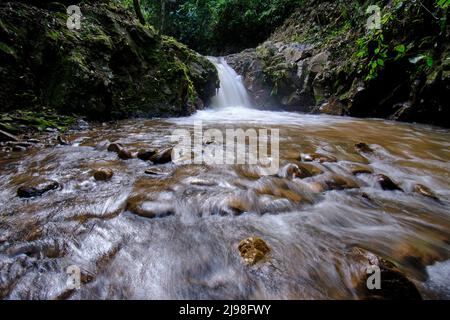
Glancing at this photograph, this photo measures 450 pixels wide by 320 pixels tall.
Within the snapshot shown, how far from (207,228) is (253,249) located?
436 mm

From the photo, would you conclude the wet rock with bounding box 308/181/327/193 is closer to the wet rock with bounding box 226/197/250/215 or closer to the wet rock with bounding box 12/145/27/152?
the wet rock with bounding box 226/197/250/215

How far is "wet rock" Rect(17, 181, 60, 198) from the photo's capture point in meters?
2.27

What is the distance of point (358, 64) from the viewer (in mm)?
7887

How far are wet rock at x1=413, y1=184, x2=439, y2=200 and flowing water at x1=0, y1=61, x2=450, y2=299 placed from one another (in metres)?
0.06

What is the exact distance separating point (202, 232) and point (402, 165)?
9.78 ft

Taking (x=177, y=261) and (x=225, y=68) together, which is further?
(x=225, y=68)

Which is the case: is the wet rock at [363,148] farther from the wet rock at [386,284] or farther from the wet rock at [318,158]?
the wet rock at [386,284]

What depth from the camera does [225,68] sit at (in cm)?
1292

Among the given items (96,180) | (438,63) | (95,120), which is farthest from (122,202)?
(438,63)

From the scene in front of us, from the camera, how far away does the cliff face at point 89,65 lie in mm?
4852

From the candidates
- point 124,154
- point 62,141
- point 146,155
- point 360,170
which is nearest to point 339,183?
point 360,170

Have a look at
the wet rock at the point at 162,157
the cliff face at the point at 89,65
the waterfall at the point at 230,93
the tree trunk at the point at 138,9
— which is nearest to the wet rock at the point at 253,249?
the wet rock at the point at 162,157

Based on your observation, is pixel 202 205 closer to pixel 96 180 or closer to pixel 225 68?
pixel 96 180

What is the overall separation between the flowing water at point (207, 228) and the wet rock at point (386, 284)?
0.08 meters
